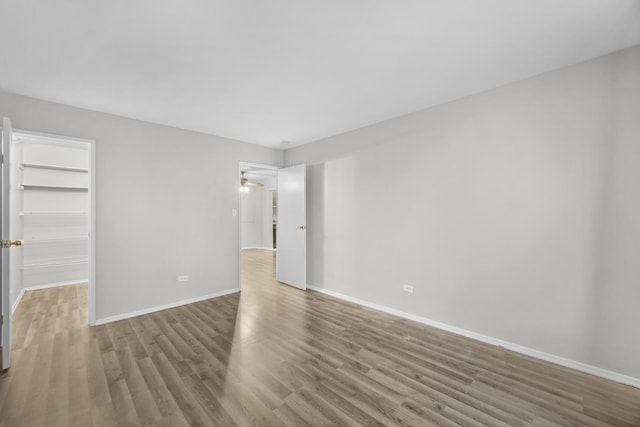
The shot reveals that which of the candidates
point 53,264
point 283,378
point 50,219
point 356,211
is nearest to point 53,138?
point 50,219

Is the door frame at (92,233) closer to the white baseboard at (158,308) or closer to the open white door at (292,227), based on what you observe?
the white baseboard at (158,308)

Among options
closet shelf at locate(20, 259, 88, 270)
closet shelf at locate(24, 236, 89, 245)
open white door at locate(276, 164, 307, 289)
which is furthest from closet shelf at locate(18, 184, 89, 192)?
open white door at locate(276, 164, 307, 289)

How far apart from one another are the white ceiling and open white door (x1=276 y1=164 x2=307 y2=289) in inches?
71.8

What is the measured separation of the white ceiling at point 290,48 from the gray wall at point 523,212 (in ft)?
0.96

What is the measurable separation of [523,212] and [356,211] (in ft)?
6.75

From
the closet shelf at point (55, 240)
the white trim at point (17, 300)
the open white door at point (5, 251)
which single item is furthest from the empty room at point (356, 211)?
the closet shelf at point (55, 240)

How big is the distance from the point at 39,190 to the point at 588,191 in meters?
7.76

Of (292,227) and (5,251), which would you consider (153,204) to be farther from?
(292,227)

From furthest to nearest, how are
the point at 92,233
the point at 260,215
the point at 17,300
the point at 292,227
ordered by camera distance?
the point at 260,215 → the point at 292,227 → the point at 17,300 → the point at 92,233

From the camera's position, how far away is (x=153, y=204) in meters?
3.72

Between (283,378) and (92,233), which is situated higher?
(92,233)

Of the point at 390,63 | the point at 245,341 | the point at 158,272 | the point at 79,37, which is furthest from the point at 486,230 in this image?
the point at 158,272

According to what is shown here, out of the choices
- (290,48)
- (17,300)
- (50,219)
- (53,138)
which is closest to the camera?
(290,48)

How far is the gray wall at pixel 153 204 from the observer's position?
10.8 ft
